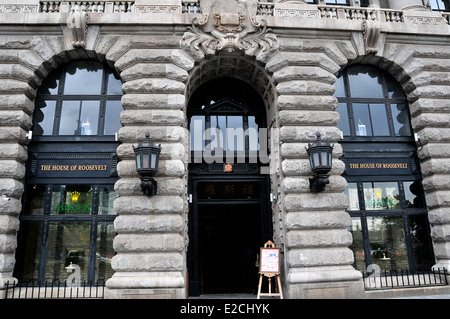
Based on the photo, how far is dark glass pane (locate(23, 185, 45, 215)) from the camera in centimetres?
1023

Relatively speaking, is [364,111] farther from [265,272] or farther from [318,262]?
[265,272]

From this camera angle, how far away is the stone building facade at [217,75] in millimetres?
9164

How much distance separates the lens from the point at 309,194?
32.0 feet

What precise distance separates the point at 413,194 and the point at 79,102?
12341 millimetres

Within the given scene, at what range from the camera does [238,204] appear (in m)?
11.5

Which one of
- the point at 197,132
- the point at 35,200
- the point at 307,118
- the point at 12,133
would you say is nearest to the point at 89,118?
the point at 12,133

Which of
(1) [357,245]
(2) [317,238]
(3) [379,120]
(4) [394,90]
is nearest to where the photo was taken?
(2) [317,238]

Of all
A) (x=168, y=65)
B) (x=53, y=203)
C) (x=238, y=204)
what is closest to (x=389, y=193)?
(x=238, y=204)

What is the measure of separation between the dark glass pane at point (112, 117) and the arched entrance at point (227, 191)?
8.47 feet

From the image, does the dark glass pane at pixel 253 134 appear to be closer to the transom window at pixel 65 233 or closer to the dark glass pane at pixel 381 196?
the dark glass pane at pixel 381 196

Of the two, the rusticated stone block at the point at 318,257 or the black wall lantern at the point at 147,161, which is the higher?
Answer: the black wall lantern at the point at 147,161

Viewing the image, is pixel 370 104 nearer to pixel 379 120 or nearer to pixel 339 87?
pixel 379 120

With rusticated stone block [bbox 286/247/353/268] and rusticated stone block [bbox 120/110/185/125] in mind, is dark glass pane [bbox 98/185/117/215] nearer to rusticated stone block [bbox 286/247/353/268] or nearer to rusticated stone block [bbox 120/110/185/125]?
rusticated stone block [bbox 120/110/185/125]

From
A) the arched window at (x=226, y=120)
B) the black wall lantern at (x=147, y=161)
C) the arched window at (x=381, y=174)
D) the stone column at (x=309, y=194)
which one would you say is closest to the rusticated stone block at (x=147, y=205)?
the black wall lantern at (x=147, y=161)
